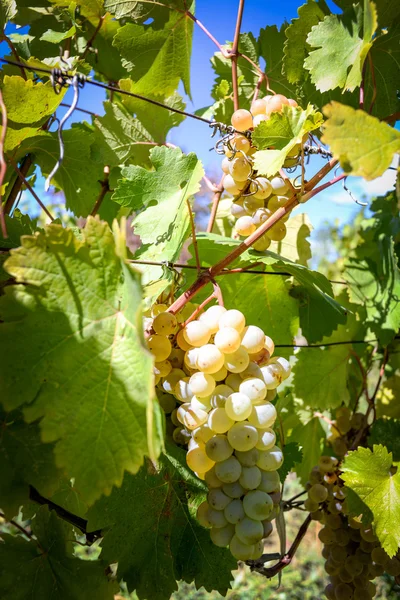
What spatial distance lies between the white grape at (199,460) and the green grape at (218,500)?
4 cm

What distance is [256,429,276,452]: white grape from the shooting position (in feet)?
2.26

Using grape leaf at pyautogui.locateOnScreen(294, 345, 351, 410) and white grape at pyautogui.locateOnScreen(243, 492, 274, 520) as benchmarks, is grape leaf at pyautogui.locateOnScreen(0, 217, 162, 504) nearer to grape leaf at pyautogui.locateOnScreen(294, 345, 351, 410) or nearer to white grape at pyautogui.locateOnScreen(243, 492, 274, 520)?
white grape at pyautogui.locateOnScreen(243, 492, 274, 520)

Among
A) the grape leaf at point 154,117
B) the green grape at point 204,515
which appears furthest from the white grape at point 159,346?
the grape leaf at point 154,117

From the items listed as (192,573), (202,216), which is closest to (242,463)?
(192,573)

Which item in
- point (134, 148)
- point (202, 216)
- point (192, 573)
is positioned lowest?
point (202, 216)

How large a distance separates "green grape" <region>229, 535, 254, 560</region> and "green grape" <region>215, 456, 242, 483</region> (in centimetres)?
8

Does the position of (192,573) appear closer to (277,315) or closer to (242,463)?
(242,463)

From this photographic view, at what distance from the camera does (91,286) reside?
0.59 meters

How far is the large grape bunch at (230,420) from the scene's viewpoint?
0.67 metres

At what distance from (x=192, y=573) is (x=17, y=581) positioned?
259 mm

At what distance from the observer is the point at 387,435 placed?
3.84 feet

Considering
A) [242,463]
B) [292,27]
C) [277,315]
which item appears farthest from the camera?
[277,315]

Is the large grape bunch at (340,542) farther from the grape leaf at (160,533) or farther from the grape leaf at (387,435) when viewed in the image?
the grape leaf at (160,533)

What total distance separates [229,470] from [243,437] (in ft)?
0.16
